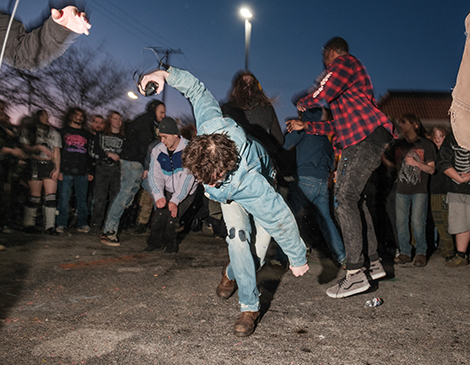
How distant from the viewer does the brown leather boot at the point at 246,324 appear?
7.55 ft

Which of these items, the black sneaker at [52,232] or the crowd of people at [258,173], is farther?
the black sneaker at [52,232]

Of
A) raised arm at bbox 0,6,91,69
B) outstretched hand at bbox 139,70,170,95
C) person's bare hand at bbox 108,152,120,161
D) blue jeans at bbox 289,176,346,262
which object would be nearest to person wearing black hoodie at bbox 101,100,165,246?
person's bare hand at bbox 108,152,120,161

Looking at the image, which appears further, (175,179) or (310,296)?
(175,179)

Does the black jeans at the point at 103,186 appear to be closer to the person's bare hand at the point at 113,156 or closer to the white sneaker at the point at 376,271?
the person's bare hand at the point at 113,156

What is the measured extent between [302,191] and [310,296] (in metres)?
1.50

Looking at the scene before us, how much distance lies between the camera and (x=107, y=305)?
9.18 ft

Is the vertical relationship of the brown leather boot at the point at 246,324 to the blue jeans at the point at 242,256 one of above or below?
below

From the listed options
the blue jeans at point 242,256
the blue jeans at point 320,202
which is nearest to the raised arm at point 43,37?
the blue jeans at point 242,256

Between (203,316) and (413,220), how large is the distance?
139 inches

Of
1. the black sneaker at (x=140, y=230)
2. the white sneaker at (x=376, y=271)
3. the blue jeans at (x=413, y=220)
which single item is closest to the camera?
the white sneaker at (x=376, y=271)

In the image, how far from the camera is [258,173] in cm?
242

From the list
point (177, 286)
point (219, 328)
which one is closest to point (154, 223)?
point (177, 286)

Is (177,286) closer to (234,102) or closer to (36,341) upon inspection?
(36,341)

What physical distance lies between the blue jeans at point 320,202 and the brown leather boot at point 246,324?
6.53 feet
